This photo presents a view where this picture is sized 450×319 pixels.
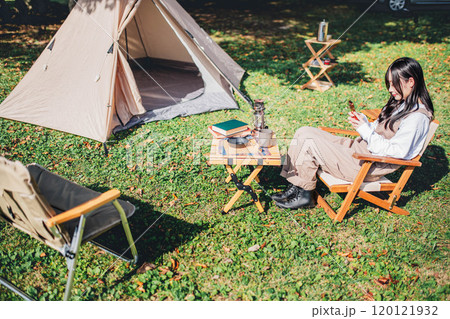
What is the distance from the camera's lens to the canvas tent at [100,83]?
17.1ft

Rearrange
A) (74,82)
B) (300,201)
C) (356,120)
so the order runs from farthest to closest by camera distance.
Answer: (74,82) < (300,201) < (356,120)

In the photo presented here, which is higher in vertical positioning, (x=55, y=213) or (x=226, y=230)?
(x=55, y=213)

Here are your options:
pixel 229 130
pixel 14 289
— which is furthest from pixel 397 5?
pixel 14 289

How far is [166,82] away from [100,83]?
2.19 m

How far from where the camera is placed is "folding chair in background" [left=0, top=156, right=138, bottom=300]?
92.2 inches

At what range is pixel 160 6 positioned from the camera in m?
5.45

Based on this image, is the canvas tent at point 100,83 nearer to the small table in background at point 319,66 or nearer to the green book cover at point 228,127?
the small table in background at point 319,66

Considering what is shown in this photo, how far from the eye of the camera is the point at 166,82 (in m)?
7.29

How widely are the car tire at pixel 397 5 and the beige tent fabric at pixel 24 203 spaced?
13.2 meters

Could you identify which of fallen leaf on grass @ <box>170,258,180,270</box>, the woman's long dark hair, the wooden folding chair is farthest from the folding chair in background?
the woman's long dark hair

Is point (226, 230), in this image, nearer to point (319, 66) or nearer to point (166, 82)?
point (166, 82)

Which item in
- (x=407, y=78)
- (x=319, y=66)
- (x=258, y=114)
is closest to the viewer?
(x=407, y=78)

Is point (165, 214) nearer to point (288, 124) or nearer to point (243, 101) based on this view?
point (288, 124)
